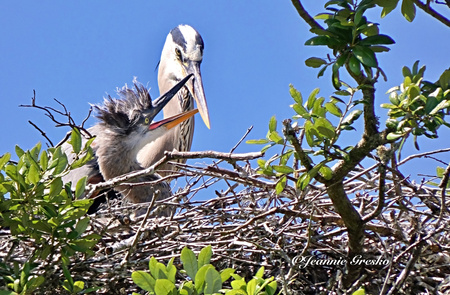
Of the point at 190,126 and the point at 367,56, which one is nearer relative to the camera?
the point at 367,56

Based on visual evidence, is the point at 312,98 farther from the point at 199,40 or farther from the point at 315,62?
the point at 199,40

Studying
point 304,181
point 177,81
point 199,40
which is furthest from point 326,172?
point 199,40

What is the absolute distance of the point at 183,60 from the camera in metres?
5.20

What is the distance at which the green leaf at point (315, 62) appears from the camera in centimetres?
195

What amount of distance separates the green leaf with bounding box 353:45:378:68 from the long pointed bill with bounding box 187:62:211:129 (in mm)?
2973

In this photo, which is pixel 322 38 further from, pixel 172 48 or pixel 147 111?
pixel 172 48

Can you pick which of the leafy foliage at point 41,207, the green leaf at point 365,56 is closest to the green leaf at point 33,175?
the leafy foliage at point 41,207

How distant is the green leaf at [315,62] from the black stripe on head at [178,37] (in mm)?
3346

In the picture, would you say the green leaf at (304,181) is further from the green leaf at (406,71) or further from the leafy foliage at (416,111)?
the green leaf at (406,71)

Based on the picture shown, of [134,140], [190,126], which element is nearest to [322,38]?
[134,140]

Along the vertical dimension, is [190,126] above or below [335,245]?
above

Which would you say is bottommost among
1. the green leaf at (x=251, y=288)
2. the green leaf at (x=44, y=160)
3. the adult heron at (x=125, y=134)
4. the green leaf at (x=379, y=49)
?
the green leaf at (x=251, y=288)

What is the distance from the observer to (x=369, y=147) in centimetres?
201

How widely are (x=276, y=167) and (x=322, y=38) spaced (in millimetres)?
456
